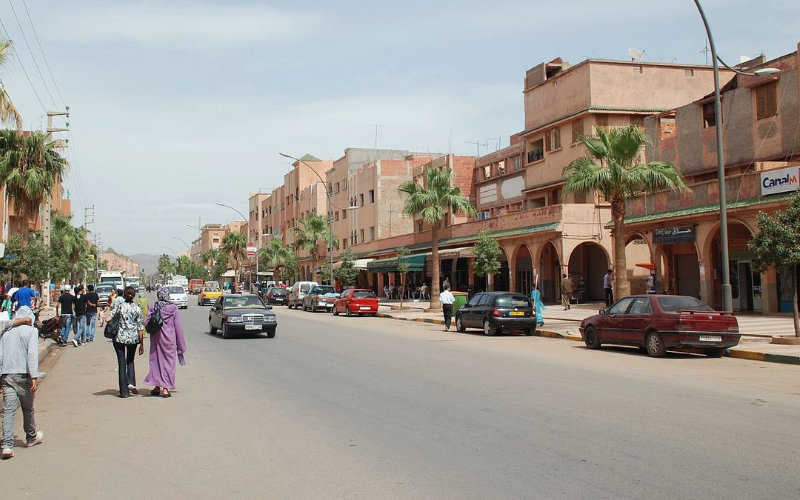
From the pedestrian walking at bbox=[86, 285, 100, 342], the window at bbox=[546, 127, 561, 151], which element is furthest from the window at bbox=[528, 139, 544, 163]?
the pedestrian walking at bbox=[86, 285, 100, 342]

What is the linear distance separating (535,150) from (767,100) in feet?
53.1

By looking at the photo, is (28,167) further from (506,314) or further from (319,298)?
(506,314)

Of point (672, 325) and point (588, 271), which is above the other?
point (588, 271)

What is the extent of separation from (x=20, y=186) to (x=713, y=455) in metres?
33.0

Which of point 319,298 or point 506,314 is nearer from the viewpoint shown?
point 506,314

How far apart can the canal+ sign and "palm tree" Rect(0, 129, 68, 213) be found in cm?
3026

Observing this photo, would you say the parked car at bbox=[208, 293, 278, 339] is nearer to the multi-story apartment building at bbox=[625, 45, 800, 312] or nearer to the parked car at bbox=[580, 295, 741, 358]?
the parked car at bbox=[580, 295, 741, 358]

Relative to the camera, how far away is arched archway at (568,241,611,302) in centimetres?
4059

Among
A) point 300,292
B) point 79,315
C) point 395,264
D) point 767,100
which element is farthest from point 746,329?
point 300,292

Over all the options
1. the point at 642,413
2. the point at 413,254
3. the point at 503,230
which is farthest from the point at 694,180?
the point at 642,413

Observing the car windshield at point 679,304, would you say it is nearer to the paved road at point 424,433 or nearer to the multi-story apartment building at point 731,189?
the paved road at point 424,433

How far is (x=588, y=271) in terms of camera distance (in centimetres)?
4162

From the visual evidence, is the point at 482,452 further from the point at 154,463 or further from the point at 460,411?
the point at 154,463

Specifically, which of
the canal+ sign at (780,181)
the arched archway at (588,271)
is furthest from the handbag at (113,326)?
the arched archway at (588,271)
